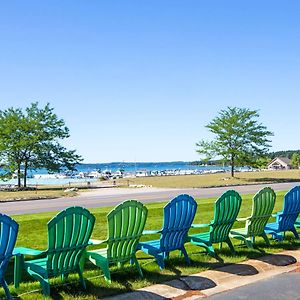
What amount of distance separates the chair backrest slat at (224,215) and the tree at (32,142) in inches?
1430

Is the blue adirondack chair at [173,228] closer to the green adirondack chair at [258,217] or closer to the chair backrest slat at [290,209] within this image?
the green adirondack chair at [258,217]

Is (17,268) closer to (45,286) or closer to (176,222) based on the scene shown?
(45,286)

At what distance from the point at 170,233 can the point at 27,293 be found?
2278mm

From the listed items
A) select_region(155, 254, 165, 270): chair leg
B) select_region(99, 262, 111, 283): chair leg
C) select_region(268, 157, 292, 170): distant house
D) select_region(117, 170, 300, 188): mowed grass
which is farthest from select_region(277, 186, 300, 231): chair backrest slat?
select_region(268, 157, 292, 170): distant house

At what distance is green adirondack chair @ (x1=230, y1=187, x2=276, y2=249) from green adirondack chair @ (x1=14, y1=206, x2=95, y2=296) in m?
3.39

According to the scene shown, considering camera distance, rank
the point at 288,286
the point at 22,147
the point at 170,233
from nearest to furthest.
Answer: the point at 288,286
the point at 170,233
the point at 22,147

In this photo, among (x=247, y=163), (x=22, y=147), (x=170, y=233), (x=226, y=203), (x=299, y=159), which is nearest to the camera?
(x=170, y=233)

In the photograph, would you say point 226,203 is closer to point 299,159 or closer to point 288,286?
point 288,286

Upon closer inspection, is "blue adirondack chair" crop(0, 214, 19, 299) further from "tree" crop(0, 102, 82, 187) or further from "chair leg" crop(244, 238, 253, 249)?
"tree" crop(0, 102, 82, 187)

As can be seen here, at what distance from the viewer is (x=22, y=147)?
42.8 m

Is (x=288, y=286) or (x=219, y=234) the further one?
(x=219, y=234)

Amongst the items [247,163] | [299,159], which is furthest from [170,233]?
[299,159]

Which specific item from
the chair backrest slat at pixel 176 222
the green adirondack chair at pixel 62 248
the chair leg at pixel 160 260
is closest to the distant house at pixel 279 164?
the chair backrest slat at pixel 176 222

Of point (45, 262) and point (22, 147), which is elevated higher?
point (22, 147)
